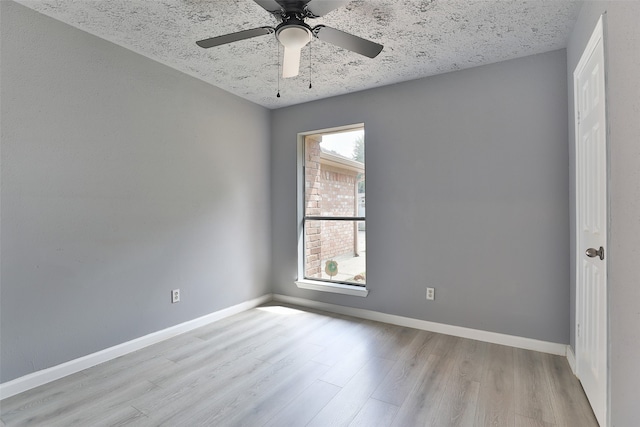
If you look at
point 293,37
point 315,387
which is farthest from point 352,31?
point 315,387

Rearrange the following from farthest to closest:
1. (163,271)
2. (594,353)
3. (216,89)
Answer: (216,89), (163,271), (594,353)

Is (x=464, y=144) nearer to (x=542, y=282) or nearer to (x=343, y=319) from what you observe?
(x=542, y=282)

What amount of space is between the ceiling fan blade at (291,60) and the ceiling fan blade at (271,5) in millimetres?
Answer: 227

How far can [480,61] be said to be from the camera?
275 centimetres

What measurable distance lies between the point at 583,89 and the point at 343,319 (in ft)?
9.40

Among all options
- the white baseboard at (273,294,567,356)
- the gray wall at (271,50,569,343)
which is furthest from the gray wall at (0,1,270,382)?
the gray wall at (271,50,569,343)

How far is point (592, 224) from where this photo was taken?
6.01 ft

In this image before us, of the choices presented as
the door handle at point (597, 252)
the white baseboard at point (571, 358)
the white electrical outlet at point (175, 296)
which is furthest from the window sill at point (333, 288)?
the door handle at point (597, 252)

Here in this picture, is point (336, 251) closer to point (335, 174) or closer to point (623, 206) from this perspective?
point (335, 174)

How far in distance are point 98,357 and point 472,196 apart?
3485 millimetres

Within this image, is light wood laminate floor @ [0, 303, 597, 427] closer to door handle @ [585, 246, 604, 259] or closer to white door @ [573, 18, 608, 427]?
white door @ [573, 18, 608, 427]

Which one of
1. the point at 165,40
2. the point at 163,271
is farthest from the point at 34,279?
the point at 165,40

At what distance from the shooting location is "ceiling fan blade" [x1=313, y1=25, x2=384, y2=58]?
181 centimetres

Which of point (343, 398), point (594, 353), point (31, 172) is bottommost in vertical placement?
point (343, 398)
